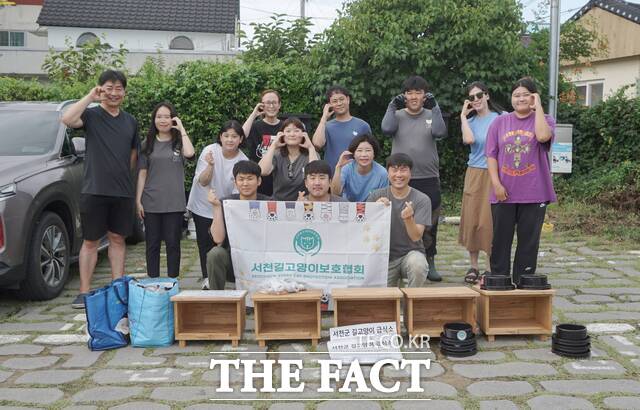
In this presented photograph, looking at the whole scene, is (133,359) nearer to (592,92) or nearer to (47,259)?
(47,259)

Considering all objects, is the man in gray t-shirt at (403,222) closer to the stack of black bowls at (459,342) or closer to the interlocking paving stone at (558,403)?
the stack of black bowls at (459,342)

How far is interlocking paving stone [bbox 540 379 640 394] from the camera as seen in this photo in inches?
138

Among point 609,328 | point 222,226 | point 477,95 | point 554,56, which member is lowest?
point 609,328

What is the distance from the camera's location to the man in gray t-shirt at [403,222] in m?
4.82

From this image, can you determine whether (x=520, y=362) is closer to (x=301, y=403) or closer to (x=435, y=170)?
(x=301, y=403)

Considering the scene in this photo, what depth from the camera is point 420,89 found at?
5.71m

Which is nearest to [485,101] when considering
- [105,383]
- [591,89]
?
[105,383]

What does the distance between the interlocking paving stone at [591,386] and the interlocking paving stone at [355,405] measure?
0.98m

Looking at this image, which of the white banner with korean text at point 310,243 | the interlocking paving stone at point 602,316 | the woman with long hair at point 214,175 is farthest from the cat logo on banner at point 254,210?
the interlocking paving stone at point 602,316

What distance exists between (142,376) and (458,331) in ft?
6.47

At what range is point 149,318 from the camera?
14.4 feet

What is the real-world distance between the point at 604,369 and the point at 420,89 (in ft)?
9.36

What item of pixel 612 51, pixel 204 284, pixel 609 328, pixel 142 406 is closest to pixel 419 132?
pixel 609 328

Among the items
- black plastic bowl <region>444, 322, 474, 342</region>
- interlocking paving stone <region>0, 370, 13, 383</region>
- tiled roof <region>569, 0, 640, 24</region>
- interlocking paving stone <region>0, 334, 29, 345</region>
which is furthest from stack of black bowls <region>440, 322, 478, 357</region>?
tiled roof <region>569, 0, 640, 24</region>
